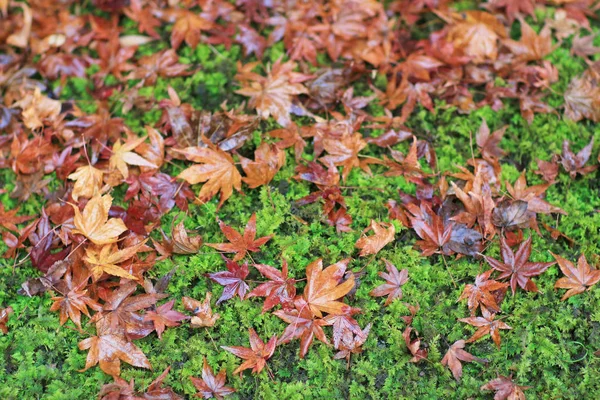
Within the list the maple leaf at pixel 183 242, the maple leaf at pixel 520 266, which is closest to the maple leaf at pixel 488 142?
the maple leaf at pixel 520 266

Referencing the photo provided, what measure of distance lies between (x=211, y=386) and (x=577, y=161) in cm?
229

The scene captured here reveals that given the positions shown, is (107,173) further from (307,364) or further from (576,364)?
(576,364)

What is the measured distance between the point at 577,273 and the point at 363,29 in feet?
6.40

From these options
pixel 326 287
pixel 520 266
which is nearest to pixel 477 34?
pixel 520 266

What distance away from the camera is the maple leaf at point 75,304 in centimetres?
242

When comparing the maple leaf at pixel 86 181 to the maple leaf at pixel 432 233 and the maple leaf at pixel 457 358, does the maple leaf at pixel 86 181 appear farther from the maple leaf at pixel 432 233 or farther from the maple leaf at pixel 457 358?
the maple leaf at pixel 457 358

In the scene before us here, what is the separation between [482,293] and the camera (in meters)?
2.46

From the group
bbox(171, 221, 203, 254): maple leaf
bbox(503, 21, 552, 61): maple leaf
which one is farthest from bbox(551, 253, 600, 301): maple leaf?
bbox(171, 221, 203, 254): maple leaf

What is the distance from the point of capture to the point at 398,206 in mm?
2742

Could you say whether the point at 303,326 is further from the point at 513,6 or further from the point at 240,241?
the point at 513,6

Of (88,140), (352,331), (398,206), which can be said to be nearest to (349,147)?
(398,206)

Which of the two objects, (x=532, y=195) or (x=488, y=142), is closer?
(x=532, y=195)

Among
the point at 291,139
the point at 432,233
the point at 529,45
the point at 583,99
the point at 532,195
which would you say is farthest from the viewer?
the point at 529,45

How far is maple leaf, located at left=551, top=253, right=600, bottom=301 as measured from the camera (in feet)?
8.13
